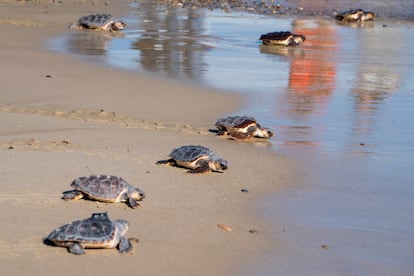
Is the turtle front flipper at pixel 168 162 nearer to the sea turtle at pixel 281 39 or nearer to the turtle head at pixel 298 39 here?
the sea turtle at pixel 281 39

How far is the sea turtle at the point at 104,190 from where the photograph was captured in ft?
22.0

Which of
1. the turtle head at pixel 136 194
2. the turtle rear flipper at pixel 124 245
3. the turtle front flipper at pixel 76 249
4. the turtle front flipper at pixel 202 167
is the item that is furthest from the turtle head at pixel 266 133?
the turtle front flipper at pixel 76 249

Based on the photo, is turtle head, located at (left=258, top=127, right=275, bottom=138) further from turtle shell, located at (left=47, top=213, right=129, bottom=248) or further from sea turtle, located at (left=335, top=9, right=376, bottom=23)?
sea turtle, located at (left=335, top=9, right=376, bottom=23)

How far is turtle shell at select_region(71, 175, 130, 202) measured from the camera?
671cm

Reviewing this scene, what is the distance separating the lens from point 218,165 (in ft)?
26.2

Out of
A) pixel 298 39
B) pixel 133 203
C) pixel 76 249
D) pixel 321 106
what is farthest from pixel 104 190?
pixel 298 39

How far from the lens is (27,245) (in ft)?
19.0

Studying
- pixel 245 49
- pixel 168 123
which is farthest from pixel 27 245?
→ pixel 245 49

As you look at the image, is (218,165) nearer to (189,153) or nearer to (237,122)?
(189,153)

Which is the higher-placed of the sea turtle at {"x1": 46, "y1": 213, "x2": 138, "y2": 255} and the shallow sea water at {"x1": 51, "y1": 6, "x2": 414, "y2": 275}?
the sea turtle at {"x1": 46, "y1": 213, "x2": 138, "y2": 255}

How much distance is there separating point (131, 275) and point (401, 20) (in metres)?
21.5

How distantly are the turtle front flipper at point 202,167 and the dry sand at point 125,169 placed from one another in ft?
0.21

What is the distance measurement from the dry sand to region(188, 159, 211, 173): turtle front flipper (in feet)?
0.21

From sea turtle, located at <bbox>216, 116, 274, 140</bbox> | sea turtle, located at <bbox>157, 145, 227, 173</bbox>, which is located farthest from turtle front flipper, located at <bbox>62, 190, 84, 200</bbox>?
sea turtle, located at <bbox>216, 116, 274, 140</bbox>
